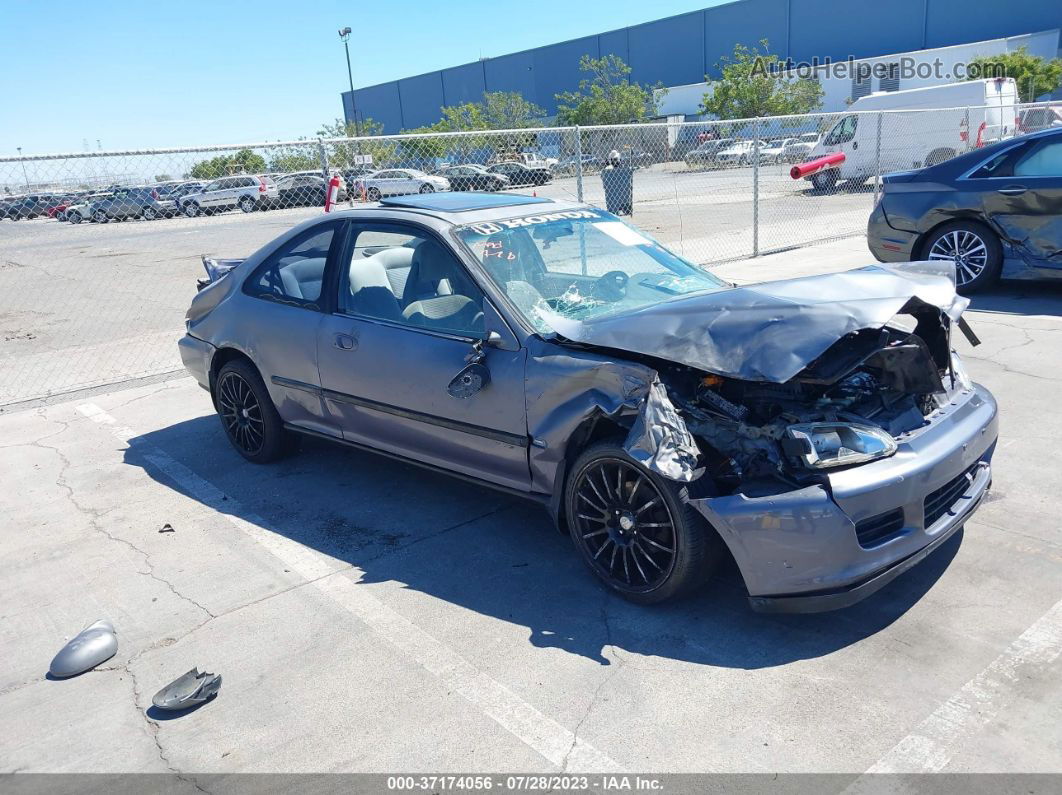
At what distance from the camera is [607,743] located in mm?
2889

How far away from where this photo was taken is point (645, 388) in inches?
135

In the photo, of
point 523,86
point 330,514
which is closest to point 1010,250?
point 330,514

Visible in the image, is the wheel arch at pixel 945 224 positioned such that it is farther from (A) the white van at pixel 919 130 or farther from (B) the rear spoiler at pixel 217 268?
(A) the white van at pixel 919 130

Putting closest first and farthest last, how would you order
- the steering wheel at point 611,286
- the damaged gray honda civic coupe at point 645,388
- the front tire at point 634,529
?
the damaged gray honda civic coupe at point 645,388 → the front tire at point 634,529 → the steering wheel at point 611,286

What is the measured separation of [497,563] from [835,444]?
171 centimetres

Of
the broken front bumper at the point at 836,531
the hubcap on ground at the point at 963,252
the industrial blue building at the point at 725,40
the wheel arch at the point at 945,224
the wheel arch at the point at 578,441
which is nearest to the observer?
the broken front bumper at the point at 836,531

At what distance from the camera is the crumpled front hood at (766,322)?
3.27m

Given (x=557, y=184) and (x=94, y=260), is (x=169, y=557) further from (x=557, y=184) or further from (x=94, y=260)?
(x=94, y=260)

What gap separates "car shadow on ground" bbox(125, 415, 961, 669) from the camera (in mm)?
3455

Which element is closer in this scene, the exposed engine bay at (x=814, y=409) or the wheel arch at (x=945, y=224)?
the exposed engine bay at (x=814, y=409)

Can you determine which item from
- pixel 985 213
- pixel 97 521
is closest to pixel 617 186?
pixel 985 213

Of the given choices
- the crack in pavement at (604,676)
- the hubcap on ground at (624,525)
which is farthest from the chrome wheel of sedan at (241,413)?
the crack in pavement at (604,676)

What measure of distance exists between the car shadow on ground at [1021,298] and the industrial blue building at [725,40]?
156ft

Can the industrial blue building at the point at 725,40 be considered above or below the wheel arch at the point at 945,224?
above
